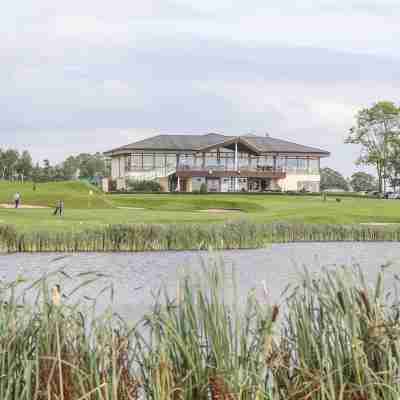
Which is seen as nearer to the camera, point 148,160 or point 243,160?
point 243,160

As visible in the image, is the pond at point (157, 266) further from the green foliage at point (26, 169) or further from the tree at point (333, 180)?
the tree at point (333, 180)

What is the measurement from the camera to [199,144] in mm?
89625

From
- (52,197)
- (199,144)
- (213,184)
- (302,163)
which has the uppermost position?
(199,144)

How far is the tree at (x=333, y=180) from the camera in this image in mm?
143875

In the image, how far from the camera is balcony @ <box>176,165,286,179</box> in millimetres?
84250

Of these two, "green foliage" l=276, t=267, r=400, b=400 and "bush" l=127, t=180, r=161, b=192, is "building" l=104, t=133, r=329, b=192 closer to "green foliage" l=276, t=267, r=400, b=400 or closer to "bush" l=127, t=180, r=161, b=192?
"bush" l=127, t=180, r=161, b=192

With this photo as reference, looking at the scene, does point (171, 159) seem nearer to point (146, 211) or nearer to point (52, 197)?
point (52, 197)

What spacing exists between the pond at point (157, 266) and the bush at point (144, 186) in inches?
1938

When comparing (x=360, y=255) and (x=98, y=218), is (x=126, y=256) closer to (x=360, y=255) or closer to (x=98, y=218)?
(x=360, y=255)

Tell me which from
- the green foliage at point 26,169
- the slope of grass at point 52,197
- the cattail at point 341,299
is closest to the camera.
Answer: the cattail at point 341,299

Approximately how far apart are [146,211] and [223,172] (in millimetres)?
38395

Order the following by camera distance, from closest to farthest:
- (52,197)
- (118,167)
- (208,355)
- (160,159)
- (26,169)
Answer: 1. (208,355)
2. (52,197)
3. (160,159)
4. (118,167)
5. (26,169)

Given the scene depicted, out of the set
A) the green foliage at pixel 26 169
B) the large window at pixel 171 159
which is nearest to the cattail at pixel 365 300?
the large window at pixel 171 159

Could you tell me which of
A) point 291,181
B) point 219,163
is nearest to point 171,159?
point 219,163
